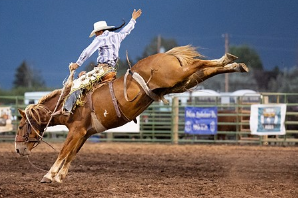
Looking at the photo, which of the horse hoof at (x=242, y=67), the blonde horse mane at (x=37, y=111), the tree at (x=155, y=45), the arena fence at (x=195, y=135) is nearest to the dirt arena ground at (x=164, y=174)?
the blonde horse mane at (x=37, y=111)

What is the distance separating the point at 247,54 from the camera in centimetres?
5609

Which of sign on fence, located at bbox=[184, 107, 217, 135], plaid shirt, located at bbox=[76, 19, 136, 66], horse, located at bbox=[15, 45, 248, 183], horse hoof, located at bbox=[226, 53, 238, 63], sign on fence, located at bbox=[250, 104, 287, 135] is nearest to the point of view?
horse hoof, located at bbox=[226, 53, 238, 63]

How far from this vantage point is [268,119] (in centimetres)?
1569

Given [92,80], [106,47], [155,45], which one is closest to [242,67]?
[106,47]

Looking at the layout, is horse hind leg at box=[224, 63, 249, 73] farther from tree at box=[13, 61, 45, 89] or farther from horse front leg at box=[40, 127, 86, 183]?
tree at box=[13, 61, 45, 89]

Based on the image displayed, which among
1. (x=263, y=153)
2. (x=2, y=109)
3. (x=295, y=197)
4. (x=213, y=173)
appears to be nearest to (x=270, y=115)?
(x=263, y=153)

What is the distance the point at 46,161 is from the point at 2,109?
6.38 meters

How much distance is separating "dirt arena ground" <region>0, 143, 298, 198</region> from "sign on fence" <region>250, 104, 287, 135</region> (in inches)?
54.2

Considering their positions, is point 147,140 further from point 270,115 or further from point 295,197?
point 295,197

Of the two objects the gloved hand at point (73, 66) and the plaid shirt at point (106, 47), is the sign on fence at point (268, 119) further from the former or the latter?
the gloved hand at point (73, 66)

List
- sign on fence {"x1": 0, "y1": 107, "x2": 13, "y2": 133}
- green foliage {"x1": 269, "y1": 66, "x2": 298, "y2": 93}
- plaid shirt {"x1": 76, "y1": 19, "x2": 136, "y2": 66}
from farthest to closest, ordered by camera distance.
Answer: green foliage {"x1": 269, "y1": 66, "x2": 298, "y2": 93} → sign on fence {"x1": 0, "y1": 107, "x2": 13, "y2": 133} → plaid shirt {"x1": 76, "y1": 19, "x2": 136, "y2": 66}

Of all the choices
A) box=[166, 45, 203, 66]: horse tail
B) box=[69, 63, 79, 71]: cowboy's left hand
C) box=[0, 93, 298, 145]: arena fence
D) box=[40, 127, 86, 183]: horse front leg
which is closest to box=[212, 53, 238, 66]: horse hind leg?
box=[166, 45, 203, 66]: horse tail

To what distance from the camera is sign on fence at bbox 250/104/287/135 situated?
1560 cm

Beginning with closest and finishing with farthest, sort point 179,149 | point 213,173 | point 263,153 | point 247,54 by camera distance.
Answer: point 213,173 < point 263,153 < point 179,149 < point 247,54
